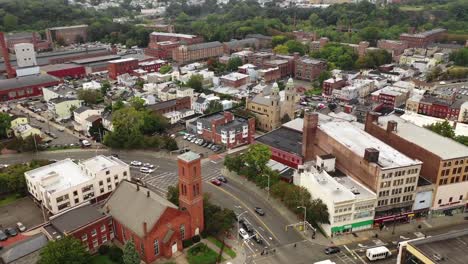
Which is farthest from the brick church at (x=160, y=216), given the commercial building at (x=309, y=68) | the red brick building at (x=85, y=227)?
the commercial building at (x=309, y=68)

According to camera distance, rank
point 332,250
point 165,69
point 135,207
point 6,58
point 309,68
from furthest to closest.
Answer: point 309,68 < point 165,69 < point 6,58 < point 332,250 < point 135,207

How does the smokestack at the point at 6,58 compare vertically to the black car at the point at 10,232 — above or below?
above

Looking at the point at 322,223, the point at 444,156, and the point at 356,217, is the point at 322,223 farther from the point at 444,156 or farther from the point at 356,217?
the point at 444,156

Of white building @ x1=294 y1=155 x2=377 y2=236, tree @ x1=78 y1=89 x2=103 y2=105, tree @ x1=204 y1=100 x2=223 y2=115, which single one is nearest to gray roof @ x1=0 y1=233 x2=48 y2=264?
white building @ x1=294 y1=155 x2=377 y2=236

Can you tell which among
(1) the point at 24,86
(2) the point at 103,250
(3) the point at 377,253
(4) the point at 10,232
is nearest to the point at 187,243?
(2) the point at 103,250

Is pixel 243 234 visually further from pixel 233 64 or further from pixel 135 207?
pixel 233 64

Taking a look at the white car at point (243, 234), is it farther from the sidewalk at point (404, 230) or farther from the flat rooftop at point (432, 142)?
the flat rooftop at point (432, 142)

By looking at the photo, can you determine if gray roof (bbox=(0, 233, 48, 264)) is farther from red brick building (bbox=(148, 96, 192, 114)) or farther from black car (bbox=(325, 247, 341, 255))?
red brick building (bbox=(148, 96, 192, 114))
